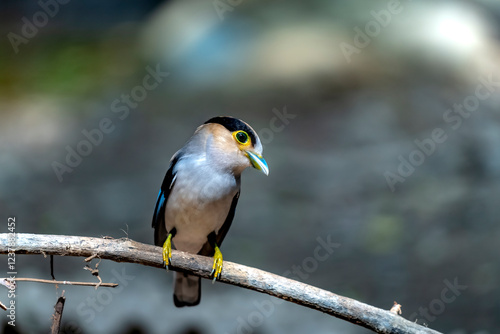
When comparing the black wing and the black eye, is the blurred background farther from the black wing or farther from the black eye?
the black eye

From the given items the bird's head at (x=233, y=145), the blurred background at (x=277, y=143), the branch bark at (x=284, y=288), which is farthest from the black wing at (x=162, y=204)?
the blurred background at (x=277, y=143)

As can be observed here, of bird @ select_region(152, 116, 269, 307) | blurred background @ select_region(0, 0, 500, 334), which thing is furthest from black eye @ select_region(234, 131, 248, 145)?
blurred background @ select_region(0, 0, 500, 334)

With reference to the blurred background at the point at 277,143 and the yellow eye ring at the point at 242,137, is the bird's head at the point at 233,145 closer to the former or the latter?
the yellow eye ring at the point at 242,137

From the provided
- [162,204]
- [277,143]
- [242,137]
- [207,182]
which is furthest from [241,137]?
[277,143]

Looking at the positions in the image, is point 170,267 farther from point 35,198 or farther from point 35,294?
point 35,198

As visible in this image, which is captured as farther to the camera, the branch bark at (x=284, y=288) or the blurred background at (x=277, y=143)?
the blurred background at (x=277, y=143)

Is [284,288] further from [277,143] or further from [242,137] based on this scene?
[277,143]

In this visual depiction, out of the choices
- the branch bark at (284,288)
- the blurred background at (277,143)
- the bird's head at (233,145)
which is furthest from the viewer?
the blurred background at (277,143)

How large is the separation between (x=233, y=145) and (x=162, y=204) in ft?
2.03

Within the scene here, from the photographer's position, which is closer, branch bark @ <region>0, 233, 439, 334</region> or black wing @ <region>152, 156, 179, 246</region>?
branch bark @ <region>0, 233, 439, 334</region>

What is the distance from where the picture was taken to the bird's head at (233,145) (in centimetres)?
267

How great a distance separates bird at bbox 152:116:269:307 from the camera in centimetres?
269

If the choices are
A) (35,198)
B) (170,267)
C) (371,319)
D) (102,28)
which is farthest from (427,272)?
(102,28)

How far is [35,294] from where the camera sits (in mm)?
4547
